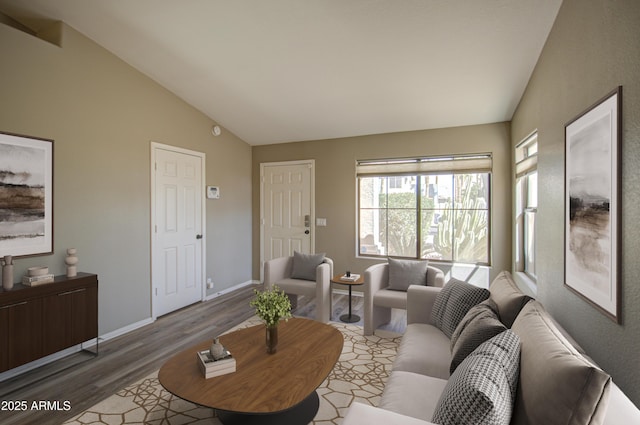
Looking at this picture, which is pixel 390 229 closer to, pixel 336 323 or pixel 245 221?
pixel 336 323

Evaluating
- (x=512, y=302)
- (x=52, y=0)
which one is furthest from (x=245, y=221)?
(x=512, y=302)

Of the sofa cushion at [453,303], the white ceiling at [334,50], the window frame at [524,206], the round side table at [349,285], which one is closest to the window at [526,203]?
the window frame at [524,206]

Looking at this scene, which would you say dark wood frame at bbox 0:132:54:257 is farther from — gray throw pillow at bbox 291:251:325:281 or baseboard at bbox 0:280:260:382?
gray throw pillow at bbox 291:251:325:281

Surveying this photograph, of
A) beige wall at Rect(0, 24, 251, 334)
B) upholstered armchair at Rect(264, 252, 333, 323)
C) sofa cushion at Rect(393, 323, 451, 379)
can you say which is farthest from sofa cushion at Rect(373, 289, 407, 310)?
beige wall at Rect(0, 24, 251, 334)

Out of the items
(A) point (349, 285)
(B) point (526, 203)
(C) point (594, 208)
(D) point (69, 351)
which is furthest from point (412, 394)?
(D) point (69, 351)

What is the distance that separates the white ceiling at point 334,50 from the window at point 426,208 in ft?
2.14

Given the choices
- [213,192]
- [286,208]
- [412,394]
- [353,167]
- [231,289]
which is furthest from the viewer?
[286,208]

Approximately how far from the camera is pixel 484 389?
106 centimetres

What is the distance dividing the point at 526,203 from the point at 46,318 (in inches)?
186

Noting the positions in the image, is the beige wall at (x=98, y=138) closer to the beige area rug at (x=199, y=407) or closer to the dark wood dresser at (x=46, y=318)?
the dark wood dresser at (x=46, y=318)

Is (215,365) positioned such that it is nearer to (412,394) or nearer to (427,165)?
(412,394)

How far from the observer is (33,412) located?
2.18m

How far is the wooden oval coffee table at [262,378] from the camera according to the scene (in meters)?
1.62

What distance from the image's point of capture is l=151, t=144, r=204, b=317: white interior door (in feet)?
13.0
